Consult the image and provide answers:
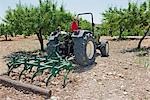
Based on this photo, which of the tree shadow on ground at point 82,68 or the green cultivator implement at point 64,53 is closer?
the green cultivator implement at point 64,53

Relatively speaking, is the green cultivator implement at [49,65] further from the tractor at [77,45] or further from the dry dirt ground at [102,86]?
the tractor at [77,45]

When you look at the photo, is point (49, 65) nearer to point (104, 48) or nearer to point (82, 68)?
point (82, 68)

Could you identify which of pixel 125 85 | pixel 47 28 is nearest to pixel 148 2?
pixel 47 28

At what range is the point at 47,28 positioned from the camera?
17.7m

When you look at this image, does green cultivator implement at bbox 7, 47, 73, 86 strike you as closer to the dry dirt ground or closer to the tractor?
the dry dirt ground

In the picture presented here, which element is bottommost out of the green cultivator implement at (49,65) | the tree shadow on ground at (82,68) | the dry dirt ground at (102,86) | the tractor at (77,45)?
the dry dirt ground at (102,86)

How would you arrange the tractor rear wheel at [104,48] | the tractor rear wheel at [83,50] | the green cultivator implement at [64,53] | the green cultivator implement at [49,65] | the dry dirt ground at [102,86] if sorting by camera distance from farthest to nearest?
the tractor rear wheel at [104,48] → the tractor rear wheel at [83,50] → the green cultivator implement at [64,53] → the green cultivator implement at [49,65] → the dry dirt ground at [102,86]

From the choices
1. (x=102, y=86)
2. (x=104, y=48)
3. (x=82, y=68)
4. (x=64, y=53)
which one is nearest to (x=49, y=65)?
(x=102, y=86)

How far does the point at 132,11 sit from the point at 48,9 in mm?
4301

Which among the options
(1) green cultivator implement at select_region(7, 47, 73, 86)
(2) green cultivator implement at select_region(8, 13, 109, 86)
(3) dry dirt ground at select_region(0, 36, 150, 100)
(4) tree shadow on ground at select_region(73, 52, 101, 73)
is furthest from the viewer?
(4) tree shadow on ground at select_region(73, 52, 101, 73)

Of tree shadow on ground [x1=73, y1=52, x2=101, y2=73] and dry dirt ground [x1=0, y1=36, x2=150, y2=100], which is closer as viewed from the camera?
dry dirt ground [x1=0, y1=36, x2=150, y2=100]

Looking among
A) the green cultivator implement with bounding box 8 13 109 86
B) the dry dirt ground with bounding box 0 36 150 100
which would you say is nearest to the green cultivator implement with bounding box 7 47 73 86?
the green cultivator implement with bounding box 8 13 109 86

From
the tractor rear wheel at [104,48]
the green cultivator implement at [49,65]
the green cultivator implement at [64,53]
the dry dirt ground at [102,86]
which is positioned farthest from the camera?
the tractor rear wheel at [104,48]

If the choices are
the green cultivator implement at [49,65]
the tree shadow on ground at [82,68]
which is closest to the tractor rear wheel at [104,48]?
the tree shadow on ground at [82,68]
